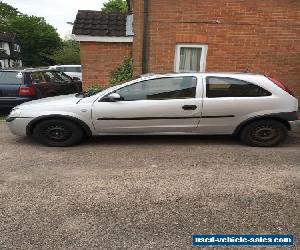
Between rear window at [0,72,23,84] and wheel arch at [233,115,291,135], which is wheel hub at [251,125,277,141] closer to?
wheel arch at [233,115,291,135]

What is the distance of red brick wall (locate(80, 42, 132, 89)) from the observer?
9297 millimetres

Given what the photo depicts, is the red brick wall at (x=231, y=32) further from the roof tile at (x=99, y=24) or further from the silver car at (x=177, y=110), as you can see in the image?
the silver car at (x=177, y=110)

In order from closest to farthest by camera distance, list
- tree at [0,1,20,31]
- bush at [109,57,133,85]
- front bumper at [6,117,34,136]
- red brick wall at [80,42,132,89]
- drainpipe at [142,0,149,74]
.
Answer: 1. front bumper at [6,117,34,136]
2. drainpipe at [142,0,149,74]
3. red brick wall at [80,42,132,89]
4. bush at [109,57,133,85]
5. tree at [0,1,20,31]

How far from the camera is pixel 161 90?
18.3 feet

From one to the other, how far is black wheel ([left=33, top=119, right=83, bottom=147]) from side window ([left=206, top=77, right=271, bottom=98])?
8.35ft

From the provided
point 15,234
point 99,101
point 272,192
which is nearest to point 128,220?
point 15,234

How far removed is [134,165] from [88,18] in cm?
647

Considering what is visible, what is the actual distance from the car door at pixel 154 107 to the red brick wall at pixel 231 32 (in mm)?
3331

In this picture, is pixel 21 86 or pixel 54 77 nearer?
pixel 21 86

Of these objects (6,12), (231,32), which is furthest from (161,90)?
(6,12)

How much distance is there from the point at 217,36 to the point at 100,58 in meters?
3.50

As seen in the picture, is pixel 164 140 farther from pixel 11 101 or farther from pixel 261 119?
pixel 11 101

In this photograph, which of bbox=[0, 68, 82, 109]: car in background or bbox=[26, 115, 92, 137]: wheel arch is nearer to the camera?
bbox=[26, 115, 92, 137]: wheel arch

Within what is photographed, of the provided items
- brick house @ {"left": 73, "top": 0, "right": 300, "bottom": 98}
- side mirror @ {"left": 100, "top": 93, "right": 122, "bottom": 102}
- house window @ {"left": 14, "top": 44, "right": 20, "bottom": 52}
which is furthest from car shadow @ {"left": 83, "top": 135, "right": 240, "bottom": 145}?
house window @ {"left": 14, "top": 44, "right": 20, "bottom": 52}
